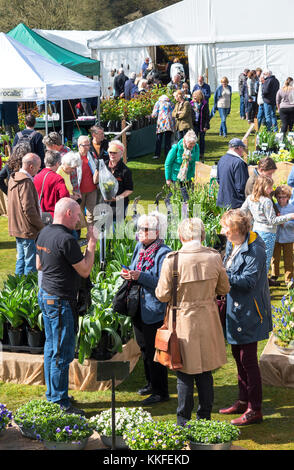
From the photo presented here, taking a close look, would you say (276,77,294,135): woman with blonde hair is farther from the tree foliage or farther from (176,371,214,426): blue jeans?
the tree foliage

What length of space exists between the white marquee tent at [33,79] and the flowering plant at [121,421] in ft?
26.4

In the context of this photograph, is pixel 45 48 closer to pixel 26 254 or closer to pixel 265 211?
pixel 26 254

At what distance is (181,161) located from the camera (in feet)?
31.2

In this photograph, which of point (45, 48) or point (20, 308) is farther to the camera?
point (45, 48)

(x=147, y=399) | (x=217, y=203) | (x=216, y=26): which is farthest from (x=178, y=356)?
(x=216, y=26)

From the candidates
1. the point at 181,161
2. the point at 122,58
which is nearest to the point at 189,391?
the point at 181,161

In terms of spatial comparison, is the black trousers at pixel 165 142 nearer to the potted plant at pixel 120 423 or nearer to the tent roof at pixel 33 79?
the tent roof at pixel 33 79

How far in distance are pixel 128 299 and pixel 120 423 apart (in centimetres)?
112

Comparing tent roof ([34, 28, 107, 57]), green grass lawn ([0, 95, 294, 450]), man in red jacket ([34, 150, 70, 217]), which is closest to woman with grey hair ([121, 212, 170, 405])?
green grass lawn ([0, 95, 294, 450])

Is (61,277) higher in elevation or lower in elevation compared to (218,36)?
lower

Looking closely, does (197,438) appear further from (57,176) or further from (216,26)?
(216,26)

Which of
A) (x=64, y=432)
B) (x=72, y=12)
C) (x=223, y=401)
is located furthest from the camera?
(x=72, y=12)

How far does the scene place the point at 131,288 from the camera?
5.42 metres

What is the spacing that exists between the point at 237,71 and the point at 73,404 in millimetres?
20738
